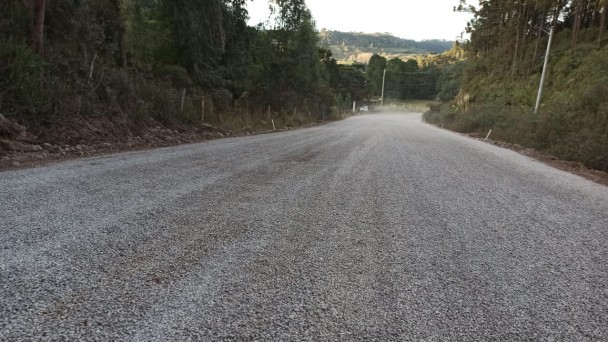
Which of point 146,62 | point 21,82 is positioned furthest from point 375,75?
point 21,82

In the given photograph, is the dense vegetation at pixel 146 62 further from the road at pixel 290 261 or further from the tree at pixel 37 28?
the road at pixel 290 261

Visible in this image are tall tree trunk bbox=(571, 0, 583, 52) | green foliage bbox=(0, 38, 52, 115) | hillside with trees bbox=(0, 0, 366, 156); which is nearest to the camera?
green foliage bbox=(0, 38, 52, 115)

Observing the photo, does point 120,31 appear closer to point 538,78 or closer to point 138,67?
point 138,67

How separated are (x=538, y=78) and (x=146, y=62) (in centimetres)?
2564

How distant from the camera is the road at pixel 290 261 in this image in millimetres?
1664

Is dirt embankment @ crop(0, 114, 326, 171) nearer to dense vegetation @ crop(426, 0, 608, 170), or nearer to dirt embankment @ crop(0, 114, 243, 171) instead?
dirt embankment @ crop(0, 114, 243, 171)

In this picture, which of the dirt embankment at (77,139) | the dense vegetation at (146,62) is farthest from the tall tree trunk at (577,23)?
the dirt embankment at (77,139)

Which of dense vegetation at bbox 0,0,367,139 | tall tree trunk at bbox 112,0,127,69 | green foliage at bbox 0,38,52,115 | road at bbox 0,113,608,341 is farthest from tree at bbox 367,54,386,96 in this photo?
road at bbox 0,113,608,341

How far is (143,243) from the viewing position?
8.10ft

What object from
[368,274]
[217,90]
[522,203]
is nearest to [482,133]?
[217,90]

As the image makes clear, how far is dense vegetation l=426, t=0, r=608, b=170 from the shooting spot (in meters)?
10.4

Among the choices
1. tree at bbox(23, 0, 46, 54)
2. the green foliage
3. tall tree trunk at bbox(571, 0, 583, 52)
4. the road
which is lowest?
the road

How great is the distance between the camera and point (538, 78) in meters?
24.5

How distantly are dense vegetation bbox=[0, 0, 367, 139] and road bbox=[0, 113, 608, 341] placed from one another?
369 cm
